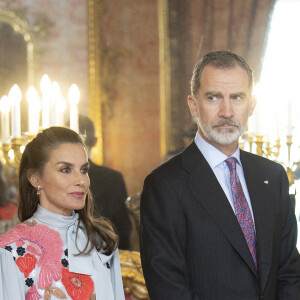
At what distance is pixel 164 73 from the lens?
18.1 feet

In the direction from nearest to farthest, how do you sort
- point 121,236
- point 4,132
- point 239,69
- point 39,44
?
point 239,69, point 4,132, point 121,236, point 39,44

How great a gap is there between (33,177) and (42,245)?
0.25 meters

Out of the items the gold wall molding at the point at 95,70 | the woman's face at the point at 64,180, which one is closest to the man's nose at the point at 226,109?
the woman's face at the point at 64,180

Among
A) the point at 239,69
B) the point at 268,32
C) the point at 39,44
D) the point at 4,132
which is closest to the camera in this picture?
the point at 239,69

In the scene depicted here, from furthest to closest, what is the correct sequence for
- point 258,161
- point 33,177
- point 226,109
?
point 258,161
point 33,177
point 226,109

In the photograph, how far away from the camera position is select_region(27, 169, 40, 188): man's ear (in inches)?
81.4

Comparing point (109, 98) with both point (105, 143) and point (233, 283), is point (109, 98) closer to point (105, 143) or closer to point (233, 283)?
point (105, 143)

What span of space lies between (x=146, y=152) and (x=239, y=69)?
3684 millimetres

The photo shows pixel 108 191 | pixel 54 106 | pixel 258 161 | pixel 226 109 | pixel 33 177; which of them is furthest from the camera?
pixel 108 191

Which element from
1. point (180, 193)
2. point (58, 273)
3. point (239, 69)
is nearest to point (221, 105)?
point (239, 69)

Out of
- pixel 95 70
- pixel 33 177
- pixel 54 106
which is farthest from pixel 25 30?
pixel 33 177

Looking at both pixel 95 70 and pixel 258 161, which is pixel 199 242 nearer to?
pixel 258 161

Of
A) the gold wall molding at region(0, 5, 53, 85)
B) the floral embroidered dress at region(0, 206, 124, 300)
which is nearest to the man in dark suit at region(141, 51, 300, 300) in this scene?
the floral embroidered dress at region(0, 206, 124, 300)

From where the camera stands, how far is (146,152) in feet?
18.7
